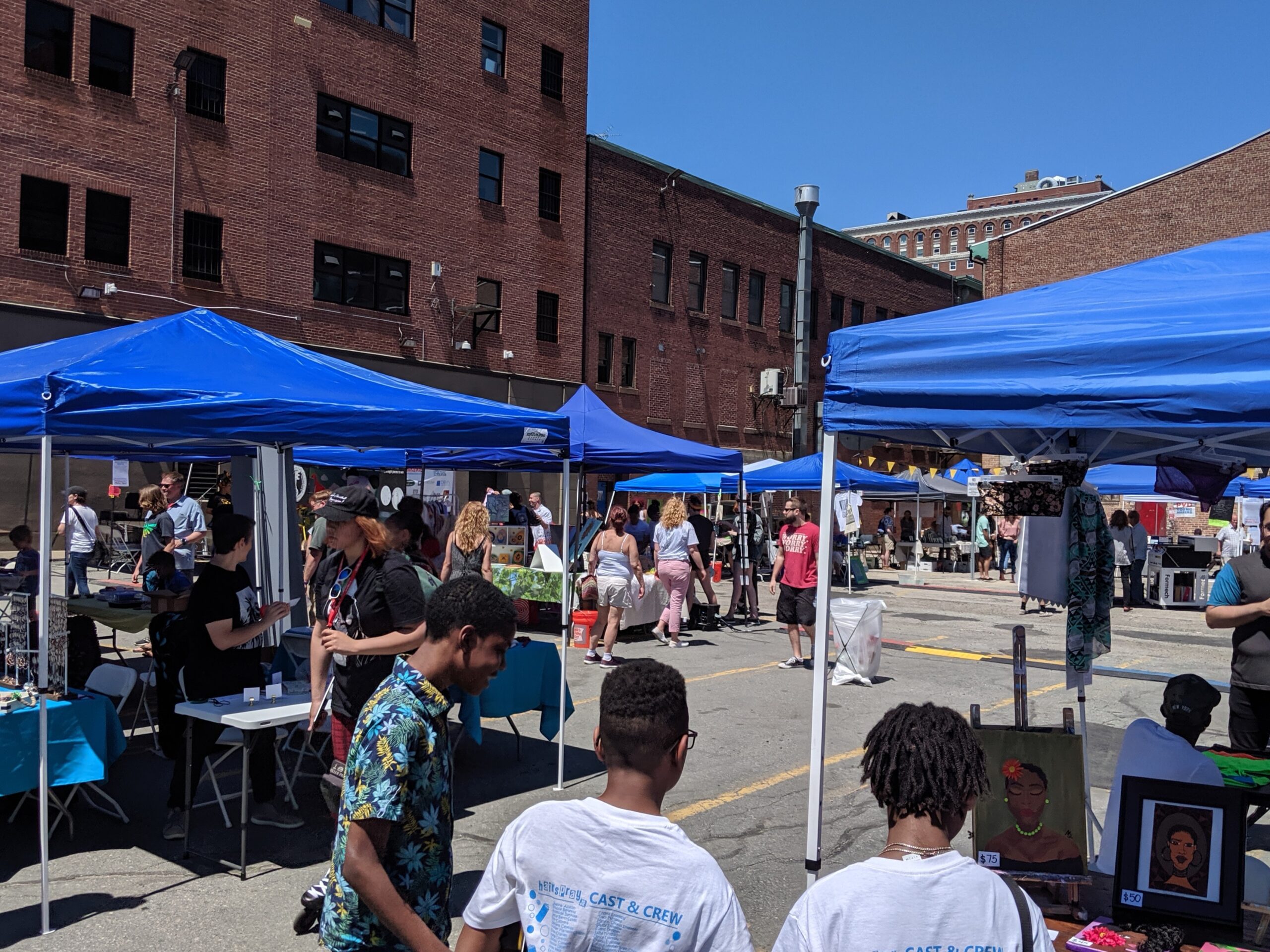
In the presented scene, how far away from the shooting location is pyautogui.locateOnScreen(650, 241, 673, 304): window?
1320 inches

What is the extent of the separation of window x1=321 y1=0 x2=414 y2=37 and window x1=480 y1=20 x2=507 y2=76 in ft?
7.56

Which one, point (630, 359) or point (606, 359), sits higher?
point (630, 359)

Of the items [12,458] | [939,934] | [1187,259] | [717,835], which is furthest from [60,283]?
[939,934]

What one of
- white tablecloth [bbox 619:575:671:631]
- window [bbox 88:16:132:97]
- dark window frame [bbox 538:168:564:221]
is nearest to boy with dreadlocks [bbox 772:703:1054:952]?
white tablecloth [bbox 619:575:671:631]

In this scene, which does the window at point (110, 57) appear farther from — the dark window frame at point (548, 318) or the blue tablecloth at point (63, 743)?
the blue tablecloth at point (63, 743)

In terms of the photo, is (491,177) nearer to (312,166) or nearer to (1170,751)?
(312,166)

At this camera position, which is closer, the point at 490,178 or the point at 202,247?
the point at 202,247

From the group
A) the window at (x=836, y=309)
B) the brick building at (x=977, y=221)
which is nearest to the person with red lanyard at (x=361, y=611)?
the window at (x=836, y=309)

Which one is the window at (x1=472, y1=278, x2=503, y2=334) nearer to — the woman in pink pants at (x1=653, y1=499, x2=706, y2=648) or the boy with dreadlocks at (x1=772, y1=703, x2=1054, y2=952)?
the woman in pink pants at (x1=653, y1=499, x2=706, y2=648)

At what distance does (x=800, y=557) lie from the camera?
1162cm

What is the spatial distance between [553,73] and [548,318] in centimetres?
709

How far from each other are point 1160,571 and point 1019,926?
2118 centimetres

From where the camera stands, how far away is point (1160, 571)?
2064 cm

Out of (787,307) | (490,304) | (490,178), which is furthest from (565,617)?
(787,307)
